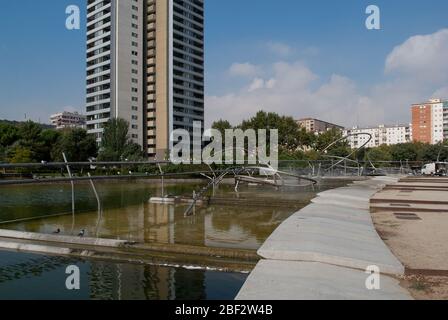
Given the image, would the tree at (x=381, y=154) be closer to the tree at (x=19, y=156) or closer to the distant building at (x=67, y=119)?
the tree at (x=19, y=156)

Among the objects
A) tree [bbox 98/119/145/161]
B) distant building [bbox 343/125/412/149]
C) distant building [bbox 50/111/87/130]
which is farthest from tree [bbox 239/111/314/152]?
distant building [bbox 50/111/87/130]

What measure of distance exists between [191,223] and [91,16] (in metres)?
100

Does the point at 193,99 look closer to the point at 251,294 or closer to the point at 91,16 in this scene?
the point at 91,16

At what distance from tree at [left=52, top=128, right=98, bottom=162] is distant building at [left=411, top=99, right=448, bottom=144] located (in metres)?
111

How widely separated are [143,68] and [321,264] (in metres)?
98.0

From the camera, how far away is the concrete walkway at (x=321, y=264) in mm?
3902

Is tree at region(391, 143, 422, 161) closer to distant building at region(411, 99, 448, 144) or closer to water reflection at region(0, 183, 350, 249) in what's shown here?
distant building at region(411, 99, 448, 144)

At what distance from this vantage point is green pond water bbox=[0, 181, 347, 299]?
428cm

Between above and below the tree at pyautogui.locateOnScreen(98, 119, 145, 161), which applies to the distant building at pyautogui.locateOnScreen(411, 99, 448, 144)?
above

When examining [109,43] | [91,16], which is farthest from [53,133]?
[91,16]

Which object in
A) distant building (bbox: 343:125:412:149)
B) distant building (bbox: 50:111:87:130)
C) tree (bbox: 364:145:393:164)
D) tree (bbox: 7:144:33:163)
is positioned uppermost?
distant building (bbox: 50:111:87:130)

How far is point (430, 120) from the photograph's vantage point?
140375 mm

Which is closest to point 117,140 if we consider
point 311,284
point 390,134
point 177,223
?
point 177,223

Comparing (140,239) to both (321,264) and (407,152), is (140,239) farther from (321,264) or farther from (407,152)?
(407,152)
